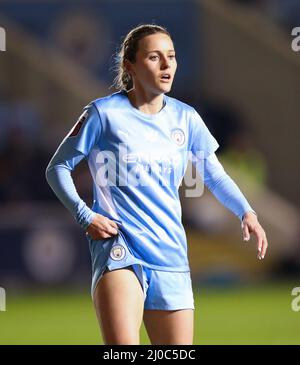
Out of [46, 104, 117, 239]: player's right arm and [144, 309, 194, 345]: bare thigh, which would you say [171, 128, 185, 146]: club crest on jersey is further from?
[144, 309, 194, 345]: bare thigh

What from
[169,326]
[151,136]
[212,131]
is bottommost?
[169,326]

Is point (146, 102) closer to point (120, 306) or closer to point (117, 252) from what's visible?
point (117, 252)

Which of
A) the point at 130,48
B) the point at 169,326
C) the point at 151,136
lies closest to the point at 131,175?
the point at 151,136

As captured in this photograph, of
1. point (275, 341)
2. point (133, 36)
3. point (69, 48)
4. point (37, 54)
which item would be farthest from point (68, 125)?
point (133, 36)

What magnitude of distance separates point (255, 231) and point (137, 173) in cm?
60

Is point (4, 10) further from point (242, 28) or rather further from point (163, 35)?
point (163, 35)

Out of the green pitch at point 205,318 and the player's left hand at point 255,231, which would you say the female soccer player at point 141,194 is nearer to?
the player's left hand at point 255,231

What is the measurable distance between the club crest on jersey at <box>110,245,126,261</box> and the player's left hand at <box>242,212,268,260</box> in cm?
56

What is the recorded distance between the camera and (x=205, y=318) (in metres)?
12.8

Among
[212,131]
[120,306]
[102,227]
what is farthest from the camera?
[212,131]

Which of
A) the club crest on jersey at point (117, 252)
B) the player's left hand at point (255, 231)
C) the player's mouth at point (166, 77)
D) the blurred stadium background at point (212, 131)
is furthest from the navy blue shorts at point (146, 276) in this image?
the blurred stadium background at point (212, 131)

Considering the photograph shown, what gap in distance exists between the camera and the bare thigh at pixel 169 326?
5707 mm

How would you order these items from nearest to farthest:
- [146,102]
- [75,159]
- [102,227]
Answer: [102,227], [75,159], [146,102]

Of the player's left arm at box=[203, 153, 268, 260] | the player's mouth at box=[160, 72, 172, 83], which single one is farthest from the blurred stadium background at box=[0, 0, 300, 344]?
the player's mouth at box=[160, 72, 172, 83]
